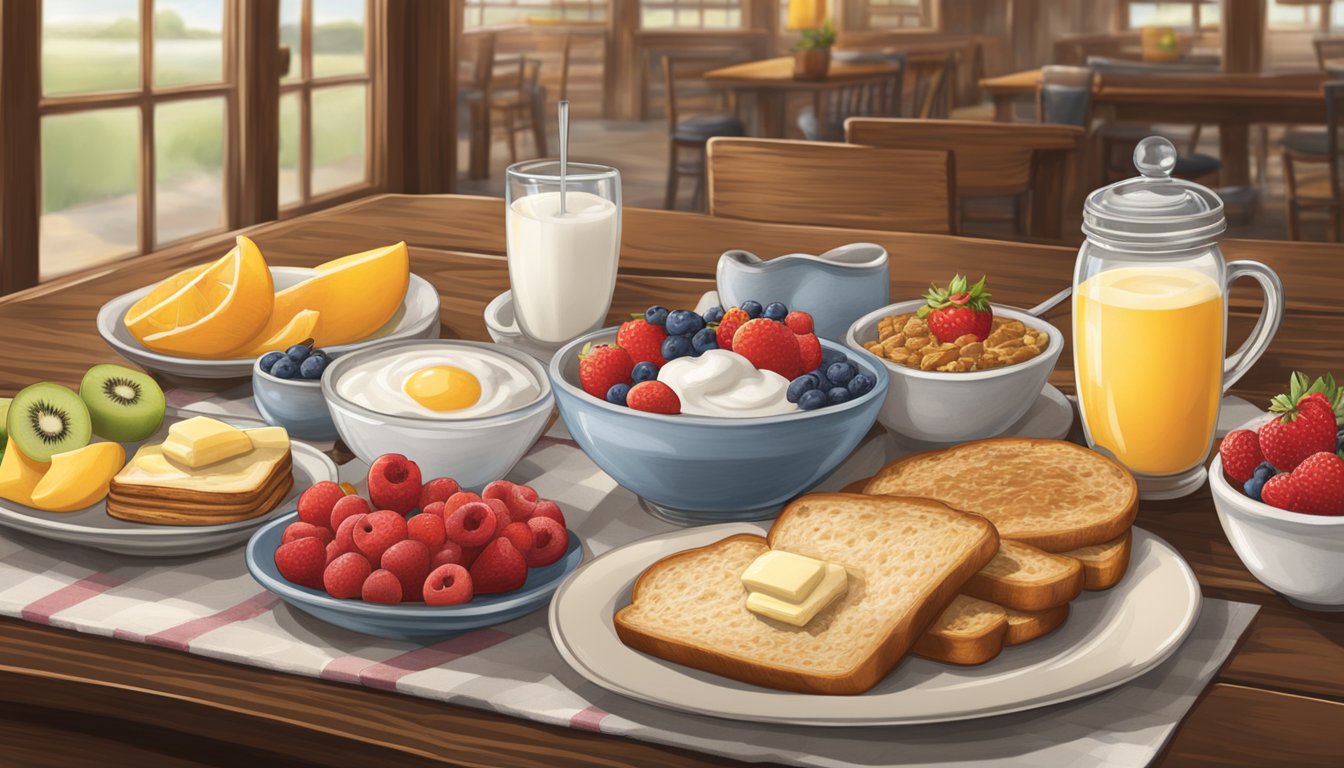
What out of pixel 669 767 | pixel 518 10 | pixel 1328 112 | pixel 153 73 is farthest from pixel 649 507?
pixel 518 10

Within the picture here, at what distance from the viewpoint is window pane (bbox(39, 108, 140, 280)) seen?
9.68ft

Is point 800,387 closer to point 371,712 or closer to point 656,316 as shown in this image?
point 656,316

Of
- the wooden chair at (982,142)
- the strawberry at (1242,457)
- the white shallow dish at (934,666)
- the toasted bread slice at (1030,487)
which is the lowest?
the white shallow dish at (934,666)

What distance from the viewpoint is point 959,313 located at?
0.99 metres

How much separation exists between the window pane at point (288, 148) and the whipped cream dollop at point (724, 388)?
131 inches

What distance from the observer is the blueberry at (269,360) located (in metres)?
0.98

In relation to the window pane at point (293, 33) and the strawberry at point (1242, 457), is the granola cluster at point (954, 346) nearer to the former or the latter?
the strawberry at point (1242, 457)

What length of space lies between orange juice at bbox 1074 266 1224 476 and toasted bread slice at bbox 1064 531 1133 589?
169 mm

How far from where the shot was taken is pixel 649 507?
2.87 feet

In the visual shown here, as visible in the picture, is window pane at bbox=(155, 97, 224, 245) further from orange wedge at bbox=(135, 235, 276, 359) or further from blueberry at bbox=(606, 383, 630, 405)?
blueberry at bbox=(606, 383, 630, 405)

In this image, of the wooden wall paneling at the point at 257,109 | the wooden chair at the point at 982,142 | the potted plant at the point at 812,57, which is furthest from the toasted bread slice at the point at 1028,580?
the potted plant at the point at 812,57

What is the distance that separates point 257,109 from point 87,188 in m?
0.72

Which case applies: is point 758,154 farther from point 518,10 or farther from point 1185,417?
point 518,10

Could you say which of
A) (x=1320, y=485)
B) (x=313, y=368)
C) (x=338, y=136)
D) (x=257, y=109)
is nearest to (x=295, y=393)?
(x=313, y=368)
